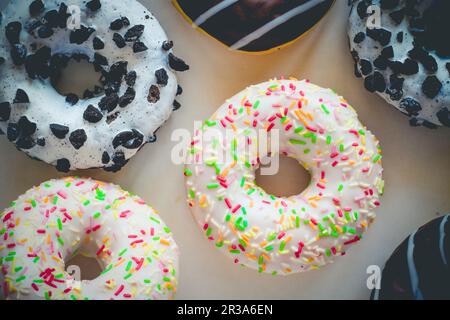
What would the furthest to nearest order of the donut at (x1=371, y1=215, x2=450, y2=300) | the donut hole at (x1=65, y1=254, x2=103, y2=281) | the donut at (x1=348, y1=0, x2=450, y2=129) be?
the donut hole at (x1=65, y1=254, x2=103, y2=281)
the donut at (x1=348, y1=0, x2=450, y2=129)
the donut at (x1=371, y1=215, x2=450, y2=300)

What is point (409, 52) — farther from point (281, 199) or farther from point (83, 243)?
point (83, 243)

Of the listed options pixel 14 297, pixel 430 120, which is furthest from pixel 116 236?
pixel 430 120

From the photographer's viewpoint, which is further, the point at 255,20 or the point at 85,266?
the point at 85,266

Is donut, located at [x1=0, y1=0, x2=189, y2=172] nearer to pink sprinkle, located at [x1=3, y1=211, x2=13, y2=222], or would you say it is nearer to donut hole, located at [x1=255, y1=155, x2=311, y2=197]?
pink sprinkle, located at [x1=3, y1=211, x2=13, y2=222]

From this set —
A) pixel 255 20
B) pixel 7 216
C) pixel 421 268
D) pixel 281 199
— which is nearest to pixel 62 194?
pixel 7 216

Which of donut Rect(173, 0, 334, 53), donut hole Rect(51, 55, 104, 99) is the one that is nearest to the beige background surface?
donut Rect(173, 0, 334, 53)

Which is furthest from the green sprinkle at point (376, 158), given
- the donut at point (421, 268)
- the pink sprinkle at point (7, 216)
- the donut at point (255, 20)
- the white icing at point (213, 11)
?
the pink sprinkle at point (7, 216)
